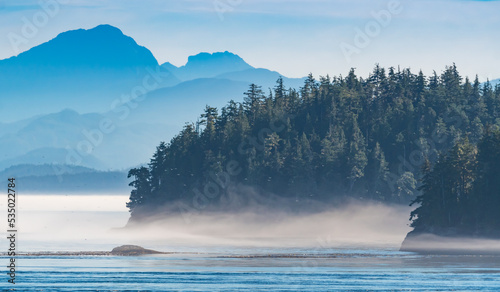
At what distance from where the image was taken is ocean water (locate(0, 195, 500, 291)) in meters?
86.8

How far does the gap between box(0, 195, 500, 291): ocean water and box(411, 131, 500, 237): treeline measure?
25.2ft

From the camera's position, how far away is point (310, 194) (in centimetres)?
19800

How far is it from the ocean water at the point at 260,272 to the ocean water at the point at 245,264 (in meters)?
0.09

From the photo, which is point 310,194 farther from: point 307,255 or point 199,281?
point 199,281

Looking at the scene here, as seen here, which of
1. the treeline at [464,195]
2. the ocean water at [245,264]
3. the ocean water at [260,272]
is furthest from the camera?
the treeline at [464,195]

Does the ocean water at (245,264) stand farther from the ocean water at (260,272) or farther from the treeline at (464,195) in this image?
the treeline at (464,195)

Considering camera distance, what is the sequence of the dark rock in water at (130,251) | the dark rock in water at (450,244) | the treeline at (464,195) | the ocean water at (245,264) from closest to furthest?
the ocean water at (245,264), the dark rock in water at (130,251), the dark rock in water at (450,244), the treeline at (464,195)

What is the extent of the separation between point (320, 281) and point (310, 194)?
→ 108m

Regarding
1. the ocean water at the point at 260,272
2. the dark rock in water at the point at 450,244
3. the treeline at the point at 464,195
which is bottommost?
the ocean water at the point at 260,272

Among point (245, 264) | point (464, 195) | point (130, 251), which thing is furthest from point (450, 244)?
point (130, 251)

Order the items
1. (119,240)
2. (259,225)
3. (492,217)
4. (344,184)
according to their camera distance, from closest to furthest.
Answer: (492,217)
(119,240)
(259,225)
(344,184)

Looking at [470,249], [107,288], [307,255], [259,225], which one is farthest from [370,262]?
[259,225]

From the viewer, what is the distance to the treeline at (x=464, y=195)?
443 feet

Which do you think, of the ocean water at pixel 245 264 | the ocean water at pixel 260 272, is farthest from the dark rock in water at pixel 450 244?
the ocean water at pixel 260 272
